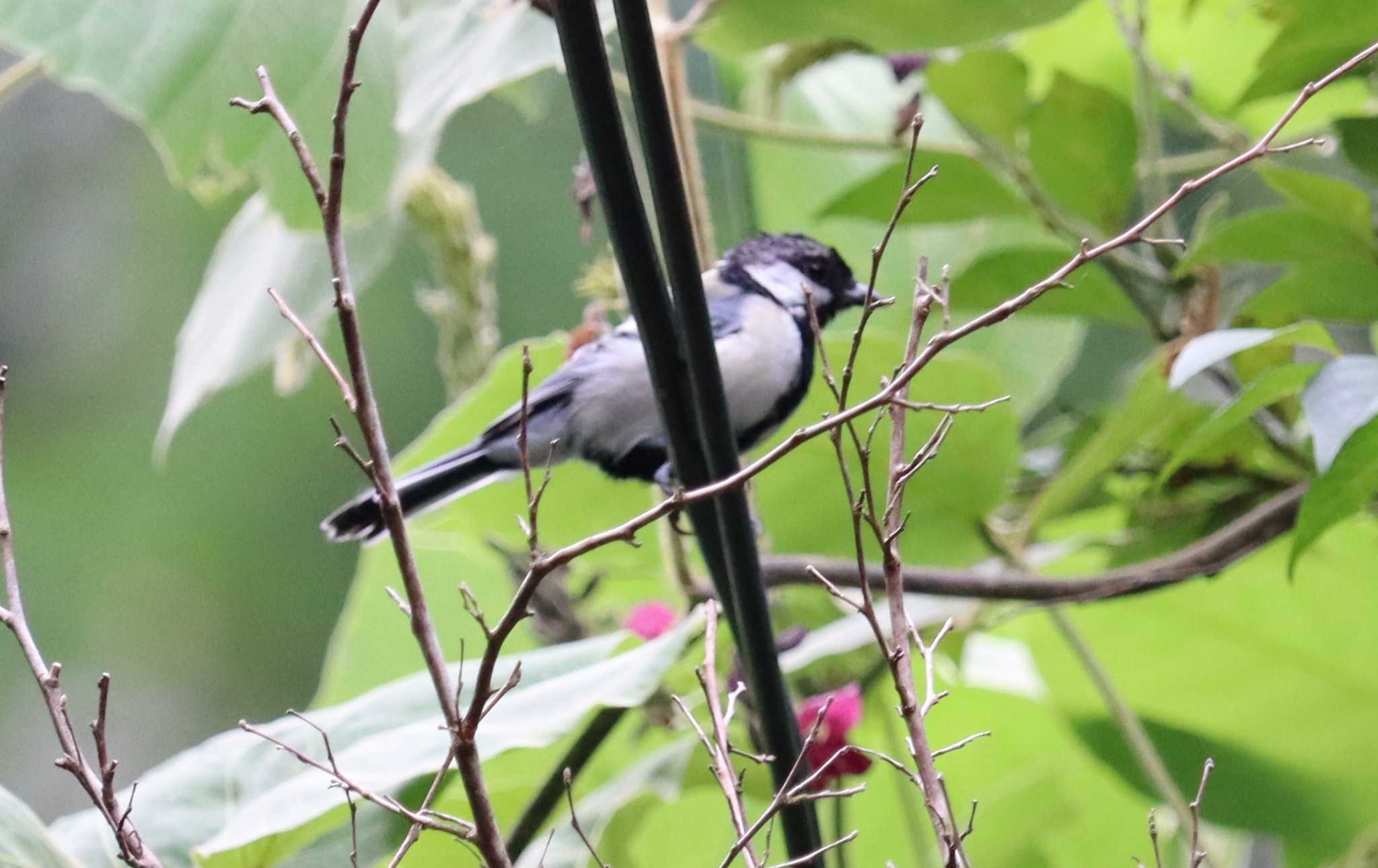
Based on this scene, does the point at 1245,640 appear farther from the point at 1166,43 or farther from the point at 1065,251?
the point at 1166,43

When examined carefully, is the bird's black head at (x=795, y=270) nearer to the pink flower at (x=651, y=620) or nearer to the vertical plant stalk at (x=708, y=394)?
the pink flower at (x=651, y=620)

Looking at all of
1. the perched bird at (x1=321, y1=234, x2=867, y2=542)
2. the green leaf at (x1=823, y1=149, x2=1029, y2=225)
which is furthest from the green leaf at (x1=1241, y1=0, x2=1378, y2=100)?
the perched bird at (x1=321, y1=234, x2=867, y2=542)

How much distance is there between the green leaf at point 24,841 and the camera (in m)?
0.54

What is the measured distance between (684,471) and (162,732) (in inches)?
73.4

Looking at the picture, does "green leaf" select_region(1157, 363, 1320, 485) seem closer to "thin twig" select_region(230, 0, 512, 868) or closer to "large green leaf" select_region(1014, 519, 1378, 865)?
"large green leaf" select_region(1014, 519, 1378, 865)

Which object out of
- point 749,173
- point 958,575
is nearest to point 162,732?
point 749,173

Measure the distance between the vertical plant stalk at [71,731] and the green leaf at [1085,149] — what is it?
1.91 feet

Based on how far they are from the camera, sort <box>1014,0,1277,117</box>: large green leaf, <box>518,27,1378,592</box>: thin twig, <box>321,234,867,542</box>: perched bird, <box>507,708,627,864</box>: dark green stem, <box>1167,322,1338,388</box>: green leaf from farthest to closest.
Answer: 1. <box>1014,0,1277,117</box>: large green leaf
2. <box>321,234,867,542</box>: perched bird
3. <box>507,708,627,864</box>: dark green stem
4. <box>1167,322,1338,388</box>: green leaf
5. <box>518,27,1378,592</box>: thin twig

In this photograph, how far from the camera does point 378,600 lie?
973 mm

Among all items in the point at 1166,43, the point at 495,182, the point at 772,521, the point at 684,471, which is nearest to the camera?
the point at 684,471

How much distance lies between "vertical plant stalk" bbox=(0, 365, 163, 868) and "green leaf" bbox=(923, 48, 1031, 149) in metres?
0.57

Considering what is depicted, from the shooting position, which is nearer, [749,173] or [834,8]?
[834,8]

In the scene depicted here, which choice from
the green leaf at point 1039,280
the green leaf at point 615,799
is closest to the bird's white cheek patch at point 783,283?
the green leaf at point 1039,280

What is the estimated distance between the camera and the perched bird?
0.83m
